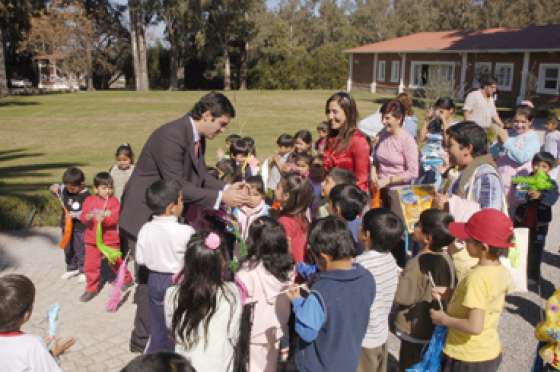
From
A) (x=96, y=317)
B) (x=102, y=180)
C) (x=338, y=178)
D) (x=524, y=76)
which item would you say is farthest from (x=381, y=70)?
(x=96, y=317)

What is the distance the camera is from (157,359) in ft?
5.59

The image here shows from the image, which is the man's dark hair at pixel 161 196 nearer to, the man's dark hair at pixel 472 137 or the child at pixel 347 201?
the child at pixel 347 201

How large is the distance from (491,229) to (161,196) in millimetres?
2077

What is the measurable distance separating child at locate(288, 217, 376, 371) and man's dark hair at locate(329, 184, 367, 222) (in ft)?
3.57

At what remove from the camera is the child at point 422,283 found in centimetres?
314

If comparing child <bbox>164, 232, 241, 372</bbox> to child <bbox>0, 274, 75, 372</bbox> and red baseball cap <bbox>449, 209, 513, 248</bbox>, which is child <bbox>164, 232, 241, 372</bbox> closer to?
child <bbox>0, 274, 75, 372</bbox>

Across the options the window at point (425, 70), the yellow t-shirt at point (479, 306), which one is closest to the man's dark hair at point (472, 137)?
the yellow t-shirt at point (479, 306)

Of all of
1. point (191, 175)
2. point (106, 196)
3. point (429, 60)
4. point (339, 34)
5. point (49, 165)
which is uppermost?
point (339, 34)

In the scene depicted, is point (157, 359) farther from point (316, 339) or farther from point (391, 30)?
point (391, 30)

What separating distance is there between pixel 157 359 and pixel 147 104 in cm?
2800

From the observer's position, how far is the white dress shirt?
341 cm

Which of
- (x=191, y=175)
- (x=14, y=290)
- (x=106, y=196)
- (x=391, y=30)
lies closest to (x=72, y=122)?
(x=106, y=196)

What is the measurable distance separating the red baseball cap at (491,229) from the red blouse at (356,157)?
1695 millimetres

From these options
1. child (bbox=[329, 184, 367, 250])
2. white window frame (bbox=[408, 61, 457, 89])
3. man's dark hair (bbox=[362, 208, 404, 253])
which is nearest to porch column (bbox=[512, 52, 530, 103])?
white window frame (bbox=[408, 61, 457, 89])
